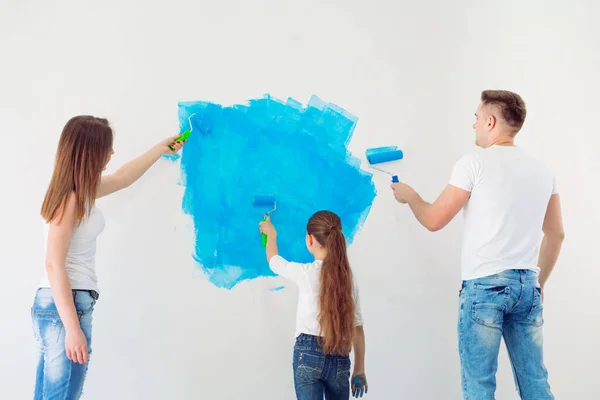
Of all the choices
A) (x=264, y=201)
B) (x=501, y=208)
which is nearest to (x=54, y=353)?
(x=264, y=201)

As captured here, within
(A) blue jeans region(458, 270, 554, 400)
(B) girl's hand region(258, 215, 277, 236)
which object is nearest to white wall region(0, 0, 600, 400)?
(B) girl's hand region(258, 215, 277, 236)

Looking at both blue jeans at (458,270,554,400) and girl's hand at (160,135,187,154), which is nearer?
blue jeans at (458,270,554,400)

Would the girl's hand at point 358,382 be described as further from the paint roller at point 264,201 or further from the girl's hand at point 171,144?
the girl's hand at point 171,144

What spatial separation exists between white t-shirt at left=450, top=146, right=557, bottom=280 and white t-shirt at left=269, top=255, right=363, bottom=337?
43 centimetres

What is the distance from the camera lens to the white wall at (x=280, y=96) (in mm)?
1925

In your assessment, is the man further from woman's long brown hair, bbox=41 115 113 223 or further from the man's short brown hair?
woman's long brown hair, bbox=41 115 113 223

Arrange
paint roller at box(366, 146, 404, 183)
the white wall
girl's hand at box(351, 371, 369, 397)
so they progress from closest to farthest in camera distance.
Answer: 1. girl's hand at box(351, 371, 369, 397)
2. the white wall
3. paint roller at box(366, 146, 404, 183)

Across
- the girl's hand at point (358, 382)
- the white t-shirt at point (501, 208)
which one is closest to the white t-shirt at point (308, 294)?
the girl's hand at point (358, 382)

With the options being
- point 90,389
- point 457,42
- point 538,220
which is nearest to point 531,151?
point 457,42

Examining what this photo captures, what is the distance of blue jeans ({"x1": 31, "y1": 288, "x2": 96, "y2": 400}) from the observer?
4.54 ft

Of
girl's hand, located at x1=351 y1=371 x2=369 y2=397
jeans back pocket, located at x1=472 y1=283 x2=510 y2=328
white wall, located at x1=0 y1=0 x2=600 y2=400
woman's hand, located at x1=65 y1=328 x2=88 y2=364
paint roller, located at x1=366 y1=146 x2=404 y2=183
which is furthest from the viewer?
paint roller, located at x1=366 y1=146 x2=404 y2=183

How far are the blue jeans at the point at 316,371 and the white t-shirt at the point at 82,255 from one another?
652 millimetres

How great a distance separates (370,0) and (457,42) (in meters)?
0.40

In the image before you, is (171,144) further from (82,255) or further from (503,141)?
(503,141)
